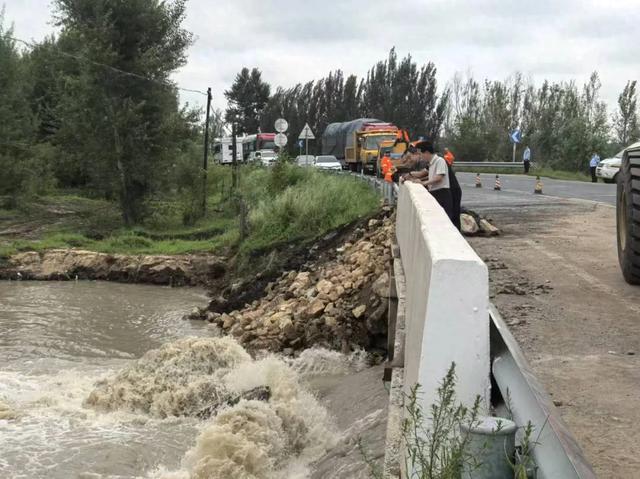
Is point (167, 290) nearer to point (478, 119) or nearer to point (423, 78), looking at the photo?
point (478, 119)

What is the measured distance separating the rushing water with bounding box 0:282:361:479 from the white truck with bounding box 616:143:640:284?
375 cm

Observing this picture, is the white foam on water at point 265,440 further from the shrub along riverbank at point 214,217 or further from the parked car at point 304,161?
the parked car at point 304,161

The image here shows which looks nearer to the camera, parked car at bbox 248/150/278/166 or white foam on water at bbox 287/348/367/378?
white foam on water at bbox 287/348/367/378

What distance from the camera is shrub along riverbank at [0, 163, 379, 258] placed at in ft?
67.8

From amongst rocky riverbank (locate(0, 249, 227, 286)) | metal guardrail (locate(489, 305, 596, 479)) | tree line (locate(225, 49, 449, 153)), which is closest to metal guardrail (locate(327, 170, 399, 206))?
rocky riverbank (locate(0, 249, 227, 286))

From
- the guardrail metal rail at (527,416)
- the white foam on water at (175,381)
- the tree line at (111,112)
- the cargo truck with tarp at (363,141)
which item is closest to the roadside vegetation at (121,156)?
the tree line at (111,112)

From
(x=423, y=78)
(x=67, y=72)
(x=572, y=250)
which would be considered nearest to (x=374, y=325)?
(x=572, y=250)

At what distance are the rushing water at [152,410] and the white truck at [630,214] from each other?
Answer: 3749 millimetres

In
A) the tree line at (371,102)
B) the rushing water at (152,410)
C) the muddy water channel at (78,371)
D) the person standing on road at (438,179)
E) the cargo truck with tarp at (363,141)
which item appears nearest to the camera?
the rushing water at (152,410)

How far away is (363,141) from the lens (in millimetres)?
39375

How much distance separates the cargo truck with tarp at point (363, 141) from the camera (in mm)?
38438

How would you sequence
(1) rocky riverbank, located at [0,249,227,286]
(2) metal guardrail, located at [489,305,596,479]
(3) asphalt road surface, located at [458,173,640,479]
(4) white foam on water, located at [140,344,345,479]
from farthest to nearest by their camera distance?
(1) rocky riverbank, located at [0,249,227,286], (4) white foam on water, located at [140,344,345,479], (3) asphalt road surface, located at [458,173,640,479], (2) metal guardrail, located at [489,305,596,479]

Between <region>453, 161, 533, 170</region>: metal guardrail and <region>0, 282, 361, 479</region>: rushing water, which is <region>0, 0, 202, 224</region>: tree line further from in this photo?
<region>453, 161, 533, 170</region>: metal guardrail

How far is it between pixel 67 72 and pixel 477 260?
3183 cm
